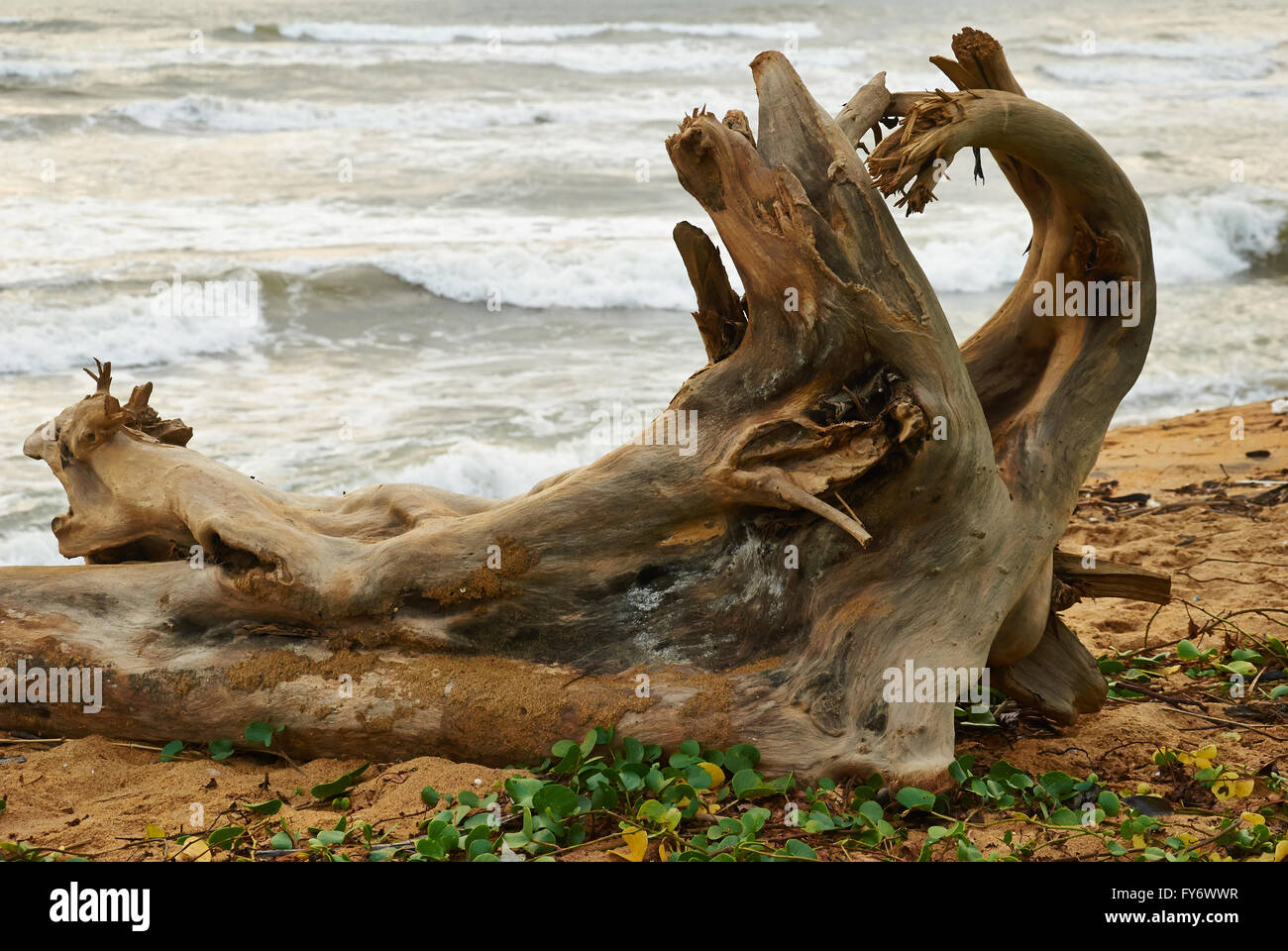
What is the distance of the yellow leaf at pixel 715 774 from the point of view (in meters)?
3.62

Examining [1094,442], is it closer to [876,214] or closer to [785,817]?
Answer: [876,214]

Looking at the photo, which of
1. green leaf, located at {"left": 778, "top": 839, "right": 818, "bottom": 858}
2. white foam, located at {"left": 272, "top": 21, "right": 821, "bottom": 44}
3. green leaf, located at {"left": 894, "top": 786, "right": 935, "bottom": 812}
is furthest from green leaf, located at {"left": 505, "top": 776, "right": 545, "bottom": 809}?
white foam, located at {"left": 272, "top": 21, "right": 821, "bottom": 44}

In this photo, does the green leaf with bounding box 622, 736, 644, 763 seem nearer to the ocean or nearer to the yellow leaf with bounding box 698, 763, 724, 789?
the yellow leaf with bounding box 698, 763, 724, 789

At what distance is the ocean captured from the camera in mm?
9797

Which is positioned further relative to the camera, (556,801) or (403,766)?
(403,766)

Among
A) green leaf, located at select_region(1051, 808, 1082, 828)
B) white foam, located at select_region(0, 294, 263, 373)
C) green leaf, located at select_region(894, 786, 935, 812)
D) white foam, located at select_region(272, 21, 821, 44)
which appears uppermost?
white foam, located at select_region(272, 21, 821, 44)

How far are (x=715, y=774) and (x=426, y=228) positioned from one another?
42.8 feet

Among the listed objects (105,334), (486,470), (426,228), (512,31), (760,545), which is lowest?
(486,470)

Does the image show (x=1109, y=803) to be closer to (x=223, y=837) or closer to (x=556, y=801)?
(x=556, y=801)

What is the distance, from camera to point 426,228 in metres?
15.7

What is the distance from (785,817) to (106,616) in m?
2.44

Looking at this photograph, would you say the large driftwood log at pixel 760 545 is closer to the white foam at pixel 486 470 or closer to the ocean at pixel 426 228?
the ocean at pixel 426 228

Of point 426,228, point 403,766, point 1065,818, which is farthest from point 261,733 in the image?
point 426,228

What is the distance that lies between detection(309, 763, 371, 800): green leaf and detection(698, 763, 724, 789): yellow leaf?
3.56 feet
